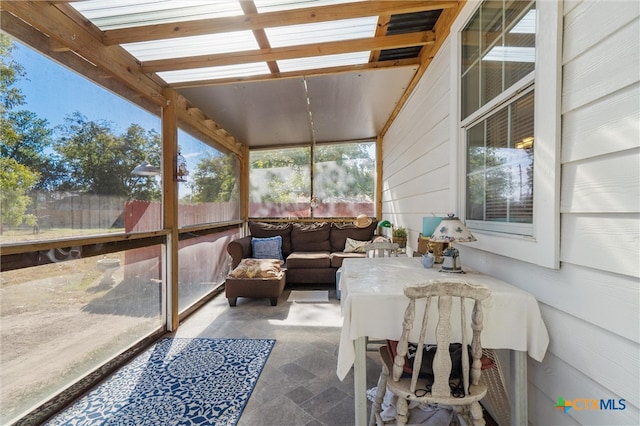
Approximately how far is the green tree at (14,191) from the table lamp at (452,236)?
A: 2370mm

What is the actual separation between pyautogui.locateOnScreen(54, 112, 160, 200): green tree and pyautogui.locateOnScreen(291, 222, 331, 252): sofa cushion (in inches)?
106

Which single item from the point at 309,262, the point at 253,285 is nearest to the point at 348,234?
the point at 309,262

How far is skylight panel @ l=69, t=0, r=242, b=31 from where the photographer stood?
174 cm

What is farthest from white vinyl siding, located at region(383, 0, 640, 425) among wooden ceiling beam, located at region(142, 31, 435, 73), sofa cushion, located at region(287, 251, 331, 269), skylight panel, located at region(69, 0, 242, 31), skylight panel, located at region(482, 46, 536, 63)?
sofa cushion, located at region(287, 251, 331, 269)

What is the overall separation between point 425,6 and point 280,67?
1374 mm

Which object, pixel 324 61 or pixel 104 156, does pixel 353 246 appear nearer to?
pixel 324 61

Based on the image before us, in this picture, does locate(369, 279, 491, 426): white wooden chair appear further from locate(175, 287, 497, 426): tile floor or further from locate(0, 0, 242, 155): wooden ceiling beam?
locate(0, 0, 242, 155): wooden ceiling beam

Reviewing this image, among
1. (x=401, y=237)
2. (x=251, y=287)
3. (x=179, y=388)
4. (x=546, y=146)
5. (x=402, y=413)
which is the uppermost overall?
(x=546, y=146)

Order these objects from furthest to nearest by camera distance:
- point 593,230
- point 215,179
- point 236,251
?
point 215,179 → point 236,251 → point 593,230

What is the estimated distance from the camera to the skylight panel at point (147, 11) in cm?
174

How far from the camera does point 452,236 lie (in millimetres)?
1481

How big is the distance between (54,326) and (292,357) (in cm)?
168

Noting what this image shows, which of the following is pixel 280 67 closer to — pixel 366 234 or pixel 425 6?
pixel 425 6

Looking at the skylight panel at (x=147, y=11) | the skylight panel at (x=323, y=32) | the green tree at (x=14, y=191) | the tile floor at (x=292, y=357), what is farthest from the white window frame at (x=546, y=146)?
the green tree at (x=14, y=191)
